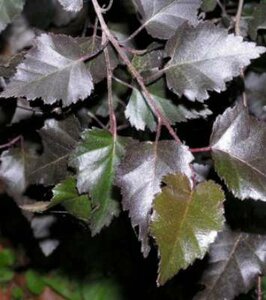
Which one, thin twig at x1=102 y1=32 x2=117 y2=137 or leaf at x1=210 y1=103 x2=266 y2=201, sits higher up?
thin twig at x1=102 y1=32 x2=117 y2=137

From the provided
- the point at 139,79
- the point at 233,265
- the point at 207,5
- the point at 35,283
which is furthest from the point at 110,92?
the point at 35,283

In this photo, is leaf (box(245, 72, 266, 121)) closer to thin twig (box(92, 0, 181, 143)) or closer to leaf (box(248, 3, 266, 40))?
leaf (box(248, 3, 266, 40))

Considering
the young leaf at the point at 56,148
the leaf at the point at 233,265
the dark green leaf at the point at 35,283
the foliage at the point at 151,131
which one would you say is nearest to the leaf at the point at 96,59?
the foliage at the point at 151,131

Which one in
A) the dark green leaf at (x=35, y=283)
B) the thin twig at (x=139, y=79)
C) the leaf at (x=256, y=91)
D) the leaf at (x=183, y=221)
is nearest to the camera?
the leaf at (x=183, y=221)

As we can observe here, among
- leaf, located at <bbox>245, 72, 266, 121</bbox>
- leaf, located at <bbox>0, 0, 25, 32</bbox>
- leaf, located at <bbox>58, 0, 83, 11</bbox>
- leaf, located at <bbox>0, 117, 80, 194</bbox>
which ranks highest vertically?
leaf, located at <bbox>58, 0, 83, 11</bbox>

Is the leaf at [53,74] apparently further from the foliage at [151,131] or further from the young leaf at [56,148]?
the young leaf at [56,148]

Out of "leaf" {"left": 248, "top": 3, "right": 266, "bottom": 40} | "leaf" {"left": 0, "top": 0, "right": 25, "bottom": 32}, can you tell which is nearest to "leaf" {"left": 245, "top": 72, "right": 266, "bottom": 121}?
"leaf" {"left": 248, "top": 3, "right": 266, "bottom": 40}

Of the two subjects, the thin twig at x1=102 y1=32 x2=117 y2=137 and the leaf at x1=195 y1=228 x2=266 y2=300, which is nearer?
the thin twig at x1=102 y1=32 x2=117 y2=137

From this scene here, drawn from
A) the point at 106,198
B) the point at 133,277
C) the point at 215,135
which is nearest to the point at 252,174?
the point at 215,135
